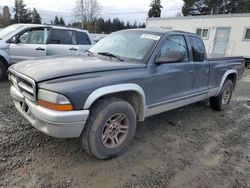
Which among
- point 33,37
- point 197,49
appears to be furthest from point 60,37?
point 197,49

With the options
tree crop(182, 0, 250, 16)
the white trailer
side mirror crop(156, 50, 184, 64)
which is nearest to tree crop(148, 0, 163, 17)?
tree crop(182, 0, 250, 16)

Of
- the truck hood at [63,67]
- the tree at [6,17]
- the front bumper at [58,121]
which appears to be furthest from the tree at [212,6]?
the front bumper at [58,121]

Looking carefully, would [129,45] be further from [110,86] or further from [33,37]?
[33,37]

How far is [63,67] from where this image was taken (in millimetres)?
3018

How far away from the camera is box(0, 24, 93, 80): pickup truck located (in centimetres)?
684

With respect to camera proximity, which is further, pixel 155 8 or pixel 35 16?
pixel 35 16

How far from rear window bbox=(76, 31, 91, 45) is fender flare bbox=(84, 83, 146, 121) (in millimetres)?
5237

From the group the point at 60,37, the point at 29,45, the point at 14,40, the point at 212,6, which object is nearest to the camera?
the point at 14,40

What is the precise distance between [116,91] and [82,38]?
5701 millimetres

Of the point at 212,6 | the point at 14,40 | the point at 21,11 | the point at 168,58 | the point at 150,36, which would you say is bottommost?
the point at 14,40

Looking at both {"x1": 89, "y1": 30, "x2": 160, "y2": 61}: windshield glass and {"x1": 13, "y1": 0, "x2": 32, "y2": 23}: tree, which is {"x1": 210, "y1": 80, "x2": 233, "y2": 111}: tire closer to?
{"x1": 89, "y1": 30, "x2": 160, "y2": 61}: windshield glass

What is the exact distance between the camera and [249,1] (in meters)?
36.7

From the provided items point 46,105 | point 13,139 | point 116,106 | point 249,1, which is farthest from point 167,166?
point 249,1

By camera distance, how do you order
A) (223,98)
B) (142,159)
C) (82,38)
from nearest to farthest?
(142,159) → (223,98) → (82,38)
